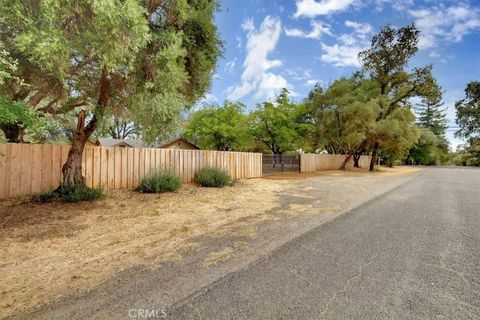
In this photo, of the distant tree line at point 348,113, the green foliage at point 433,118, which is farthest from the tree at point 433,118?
the distant tree line at point 348,113

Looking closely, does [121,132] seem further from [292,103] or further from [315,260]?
[315,260]

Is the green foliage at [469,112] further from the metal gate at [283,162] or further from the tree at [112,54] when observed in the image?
the tree at [112,54]

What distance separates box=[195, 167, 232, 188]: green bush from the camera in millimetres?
9898

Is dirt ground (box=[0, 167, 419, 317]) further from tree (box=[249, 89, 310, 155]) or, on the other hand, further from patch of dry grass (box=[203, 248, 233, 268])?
tree (box=[249, 89, 310, 155])

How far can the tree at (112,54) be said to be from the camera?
14.3ft

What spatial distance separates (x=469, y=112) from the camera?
38469 mm

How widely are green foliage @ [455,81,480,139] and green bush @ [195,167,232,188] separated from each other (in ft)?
147

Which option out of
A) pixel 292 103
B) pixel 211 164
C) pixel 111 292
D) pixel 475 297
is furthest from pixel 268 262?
pixel 292 103

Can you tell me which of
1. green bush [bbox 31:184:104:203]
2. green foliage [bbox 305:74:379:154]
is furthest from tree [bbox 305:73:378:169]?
green bush [bbox 31:184:104:203]

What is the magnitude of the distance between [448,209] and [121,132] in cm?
3631

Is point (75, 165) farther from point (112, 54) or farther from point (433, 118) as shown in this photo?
point (433, 118)

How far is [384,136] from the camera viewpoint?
22.7 metres

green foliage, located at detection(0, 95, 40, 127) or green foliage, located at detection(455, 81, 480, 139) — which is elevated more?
green foliage, located at detection(455, 81, 480, 139)

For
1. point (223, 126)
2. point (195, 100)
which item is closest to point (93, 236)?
point (195, 100)
